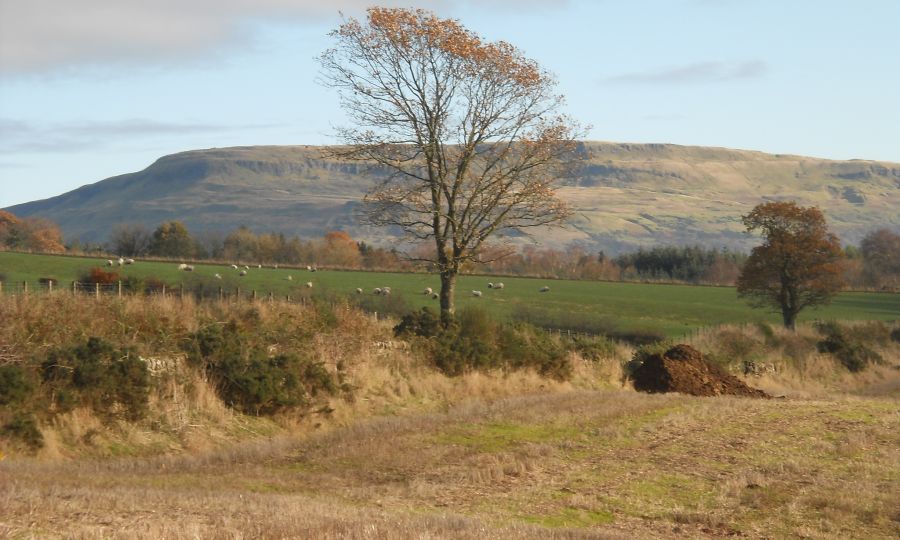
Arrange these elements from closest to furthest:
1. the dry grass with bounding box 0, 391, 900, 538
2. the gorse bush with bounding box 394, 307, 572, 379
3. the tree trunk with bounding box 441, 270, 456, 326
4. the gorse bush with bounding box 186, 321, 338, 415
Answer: the dry grass with bounding box 0, 391, 900, 538, the gorse bush with bounding box 186, 321, 338, 415, the gorse bush with bounding box 394, 307, 572, 379, the tree trunk with bounding box 441, 270, 456, 326

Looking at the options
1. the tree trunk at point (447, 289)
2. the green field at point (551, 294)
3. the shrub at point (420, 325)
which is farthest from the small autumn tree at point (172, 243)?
the shrub at point (420, 325)

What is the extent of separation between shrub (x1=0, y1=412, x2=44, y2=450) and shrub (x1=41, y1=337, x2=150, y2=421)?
103cm

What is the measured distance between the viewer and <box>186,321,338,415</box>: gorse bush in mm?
21219

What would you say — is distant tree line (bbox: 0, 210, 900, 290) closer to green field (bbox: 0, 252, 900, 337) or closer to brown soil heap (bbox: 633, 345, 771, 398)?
green field (bbox: 0, 252, 900, 337)

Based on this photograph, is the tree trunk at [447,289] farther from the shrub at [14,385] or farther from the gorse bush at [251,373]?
the shrub at [14,385]

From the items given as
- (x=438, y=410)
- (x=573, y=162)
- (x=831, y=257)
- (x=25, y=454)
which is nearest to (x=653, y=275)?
(x=831, y=257)

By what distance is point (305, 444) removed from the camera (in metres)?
18.5

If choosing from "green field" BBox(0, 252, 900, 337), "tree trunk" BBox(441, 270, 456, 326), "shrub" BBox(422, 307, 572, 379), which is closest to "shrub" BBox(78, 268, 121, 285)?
"green field" BBox(0, 252, 900, 337)

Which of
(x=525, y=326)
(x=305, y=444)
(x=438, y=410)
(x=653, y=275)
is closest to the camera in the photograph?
(x=305, y=444)

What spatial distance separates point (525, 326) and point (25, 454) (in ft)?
63.4

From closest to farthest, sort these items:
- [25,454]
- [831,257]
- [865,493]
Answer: [865,493], [25,454], [831,257]

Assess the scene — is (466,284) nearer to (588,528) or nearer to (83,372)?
(83,372)

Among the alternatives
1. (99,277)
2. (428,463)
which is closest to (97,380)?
(428,463)

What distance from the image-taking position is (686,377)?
2784 cm
